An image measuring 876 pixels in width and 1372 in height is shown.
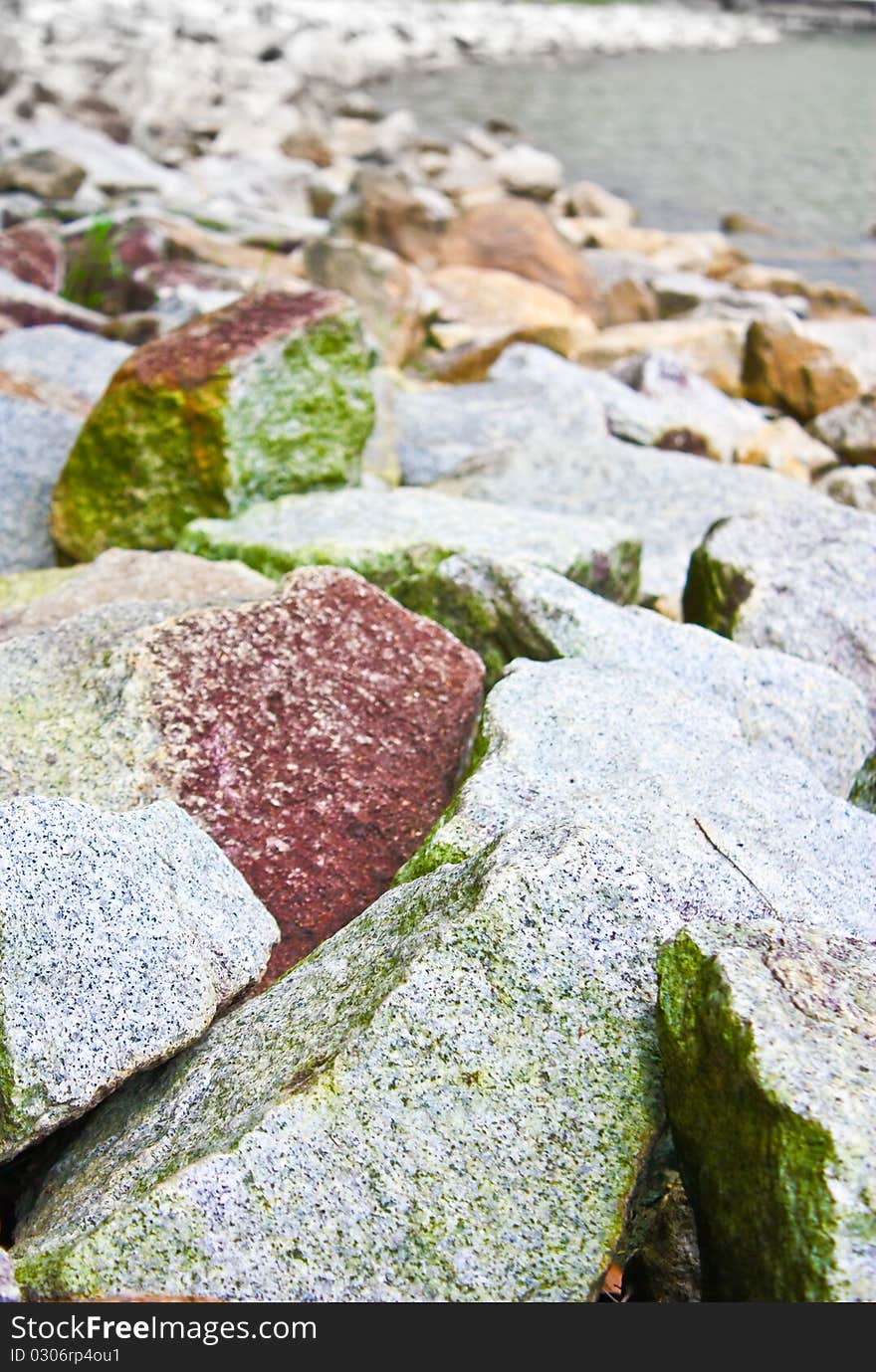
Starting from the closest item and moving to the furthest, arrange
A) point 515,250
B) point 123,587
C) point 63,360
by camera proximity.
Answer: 1. point 123,587
2. point 63,360
3. point 515,250

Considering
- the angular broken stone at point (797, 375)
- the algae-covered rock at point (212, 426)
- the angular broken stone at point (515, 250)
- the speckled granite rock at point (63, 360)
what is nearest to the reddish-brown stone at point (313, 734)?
the algae-covered rock at point (212, 426)

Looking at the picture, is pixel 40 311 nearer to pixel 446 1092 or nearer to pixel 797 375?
pixel 797 375

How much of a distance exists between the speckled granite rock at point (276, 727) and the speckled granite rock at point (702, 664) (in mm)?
324

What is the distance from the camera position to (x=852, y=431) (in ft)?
22.1

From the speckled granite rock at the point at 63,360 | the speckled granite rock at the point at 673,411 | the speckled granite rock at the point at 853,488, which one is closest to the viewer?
the speckled granite rock at the point at 63,360

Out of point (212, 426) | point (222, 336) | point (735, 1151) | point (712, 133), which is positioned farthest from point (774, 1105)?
point (712, 133)

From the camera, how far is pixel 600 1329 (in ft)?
5.17

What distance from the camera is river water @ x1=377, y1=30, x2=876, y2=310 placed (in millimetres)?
17375

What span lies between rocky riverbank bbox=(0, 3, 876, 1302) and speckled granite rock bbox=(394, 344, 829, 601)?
0.03m

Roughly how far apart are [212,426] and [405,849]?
1883 millimetres

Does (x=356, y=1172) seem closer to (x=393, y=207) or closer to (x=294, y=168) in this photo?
(x=393, y=207)

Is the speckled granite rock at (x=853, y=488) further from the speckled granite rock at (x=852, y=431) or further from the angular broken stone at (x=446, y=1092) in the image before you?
the angular broken stone at (x=446, y=1092)

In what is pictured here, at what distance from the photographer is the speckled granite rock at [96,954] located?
6.13 feet

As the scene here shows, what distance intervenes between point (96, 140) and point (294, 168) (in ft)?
8.19
